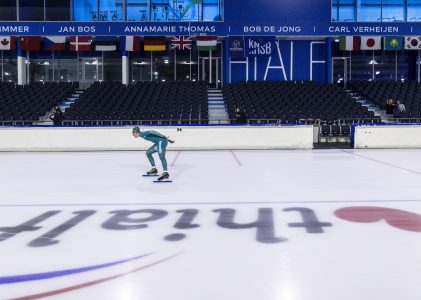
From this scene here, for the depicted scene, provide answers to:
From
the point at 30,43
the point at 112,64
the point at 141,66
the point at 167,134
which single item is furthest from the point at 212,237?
the point at 112,64

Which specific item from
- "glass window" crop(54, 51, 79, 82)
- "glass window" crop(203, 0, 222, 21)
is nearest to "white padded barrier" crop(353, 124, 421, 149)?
"glass window" crop(203, 0, 222, 21)

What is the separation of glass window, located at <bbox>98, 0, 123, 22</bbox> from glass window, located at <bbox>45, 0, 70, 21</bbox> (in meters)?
1.98

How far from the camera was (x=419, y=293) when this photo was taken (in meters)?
3.44

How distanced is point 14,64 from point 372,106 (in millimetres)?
21675

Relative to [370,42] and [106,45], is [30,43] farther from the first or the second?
[370,42]

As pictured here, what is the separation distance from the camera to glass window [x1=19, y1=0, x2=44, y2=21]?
2955 centimetres

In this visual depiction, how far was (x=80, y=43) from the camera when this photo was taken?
28.8 m

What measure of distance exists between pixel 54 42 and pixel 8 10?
364 centimetres

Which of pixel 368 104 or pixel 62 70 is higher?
pixel 62 70

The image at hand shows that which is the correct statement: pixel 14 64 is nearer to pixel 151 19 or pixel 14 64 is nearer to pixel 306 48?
pixel 151 19

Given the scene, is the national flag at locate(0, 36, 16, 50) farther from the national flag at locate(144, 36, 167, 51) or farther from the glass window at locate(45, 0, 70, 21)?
the national flag at locate(144, 36, 167, 51)

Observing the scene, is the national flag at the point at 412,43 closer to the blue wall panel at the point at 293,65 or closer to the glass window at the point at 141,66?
the blue wall panel at the point at 293,65

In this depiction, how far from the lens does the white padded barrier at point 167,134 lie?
18.1 meters

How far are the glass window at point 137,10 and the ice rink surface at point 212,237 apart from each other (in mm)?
20859
